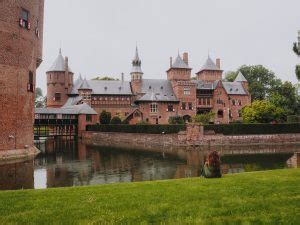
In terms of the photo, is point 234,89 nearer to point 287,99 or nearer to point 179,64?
point 287,99

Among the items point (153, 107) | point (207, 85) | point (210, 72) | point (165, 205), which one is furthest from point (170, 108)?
point (165, 205)

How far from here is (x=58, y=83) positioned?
2158 inches

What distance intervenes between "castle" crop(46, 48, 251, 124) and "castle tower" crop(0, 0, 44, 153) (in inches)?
1102

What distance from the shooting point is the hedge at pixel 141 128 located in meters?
35.3

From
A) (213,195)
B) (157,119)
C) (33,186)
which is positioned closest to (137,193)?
(213,195)

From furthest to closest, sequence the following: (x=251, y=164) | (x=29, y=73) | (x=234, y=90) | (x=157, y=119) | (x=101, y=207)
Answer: (x=234, y=90) → (x=157, y=119) → (x=29, y=73) → (x=251, y=164) → (x=101, y=207)

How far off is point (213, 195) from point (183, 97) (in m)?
46.8

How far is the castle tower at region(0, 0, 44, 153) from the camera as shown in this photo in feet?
68.0

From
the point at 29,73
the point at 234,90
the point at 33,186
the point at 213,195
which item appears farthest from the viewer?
the point at 234,90

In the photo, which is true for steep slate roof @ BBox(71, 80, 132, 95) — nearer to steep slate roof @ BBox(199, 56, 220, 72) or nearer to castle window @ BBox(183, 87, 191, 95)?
castle window @ BBox(183, 87, 191, 95)

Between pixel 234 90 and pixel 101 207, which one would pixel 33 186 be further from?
pixel 234 90

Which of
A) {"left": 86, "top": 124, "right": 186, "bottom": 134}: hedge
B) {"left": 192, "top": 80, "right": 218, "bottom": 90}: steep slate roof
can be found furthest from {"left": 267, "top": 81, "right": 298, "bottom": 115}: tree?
{"left": 86, "top": 124, "right": 186, "bottom": 134}: hedge

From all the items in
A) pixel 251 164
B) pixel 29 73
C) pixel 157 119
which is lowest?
pixel 251 164

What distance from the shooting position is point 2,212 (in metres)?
6.18
